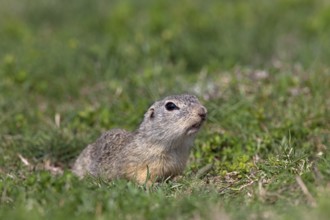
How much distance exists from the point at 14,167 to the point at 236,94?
7.97ft

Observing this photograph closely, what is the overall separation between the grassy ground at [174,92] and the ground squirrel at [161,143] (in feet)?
0.71

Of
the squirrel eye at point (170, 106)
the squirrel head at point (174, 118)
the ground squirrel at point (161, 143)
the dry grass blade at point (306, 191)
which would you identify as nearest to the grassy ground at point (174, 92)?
the dry grass blade at point (306, 191)

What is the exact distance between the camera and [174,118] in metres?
6.71

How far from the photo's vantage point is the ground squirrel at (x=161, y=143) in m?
6.61

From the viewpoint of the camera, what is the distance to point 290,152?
6332 mm

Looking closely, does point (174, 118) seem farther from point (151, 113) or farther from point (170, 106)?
point (151, 113)

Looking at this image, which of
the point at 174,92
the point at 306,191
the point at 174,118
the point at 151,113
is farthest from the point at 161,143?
the point at 174,92

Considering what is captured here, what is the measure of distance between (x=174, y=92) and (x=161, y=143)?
1.95 meters

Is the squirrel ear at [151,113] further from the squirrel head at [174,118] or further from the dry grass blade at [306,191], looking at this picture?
the dry grass blade at [306,191]

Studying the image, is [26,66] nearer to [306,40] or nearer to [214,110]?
[214,110]

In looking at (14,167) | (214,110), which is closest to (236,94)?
(214,110)

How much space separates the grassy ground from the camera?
5.34 metres

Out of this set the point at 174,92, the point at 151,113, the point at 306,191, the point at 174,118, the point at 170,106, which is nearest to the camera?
the point at 306,191

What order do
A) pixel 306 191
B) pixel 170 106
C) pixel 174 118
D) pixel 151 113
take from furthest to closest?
pixel 151 113, pixel 170 106, pixel 174 118, pixel 306 191
